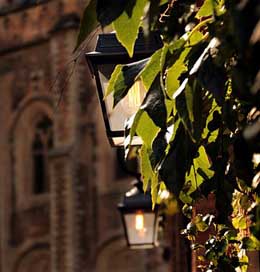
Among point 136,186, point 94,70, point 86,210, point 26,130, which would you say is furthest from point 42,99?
point 94,70

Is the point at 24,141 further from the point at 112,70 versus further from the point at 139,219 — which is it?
the point at 112,70

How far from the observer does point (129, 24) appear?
4156 millimetres

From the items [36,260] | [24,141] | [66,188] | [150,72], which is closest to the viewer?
[150,72]

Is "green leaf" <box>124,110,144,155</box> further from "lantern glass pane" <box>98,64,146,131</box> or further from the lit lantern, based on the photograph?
the lit lantern

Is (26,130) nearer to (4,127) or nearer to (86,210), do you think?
(4,127)

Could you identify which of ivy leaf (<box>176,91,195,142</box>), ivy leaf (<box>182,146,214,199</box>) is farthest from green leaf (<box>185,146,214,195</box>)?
ivy leaf (<box>176,91,195,142</box>)

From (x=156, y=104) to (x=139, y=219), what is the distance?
7566 mm

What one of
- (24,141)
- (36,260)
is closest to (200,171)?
(36,260)

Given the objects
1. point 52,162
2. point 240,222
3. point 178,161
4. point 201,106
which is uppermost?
point 52,162

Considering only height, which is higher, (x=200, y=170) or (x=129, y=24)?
(x=129, y=24)

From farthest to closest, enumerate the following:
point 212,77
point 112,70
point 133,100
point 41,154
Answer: point 41,154 → point 133,100 → point 112,70 → point 212,77

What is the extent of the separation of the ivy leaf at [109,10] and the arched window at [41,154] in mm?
30471

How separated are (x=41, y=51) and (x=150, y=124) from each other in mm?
30604

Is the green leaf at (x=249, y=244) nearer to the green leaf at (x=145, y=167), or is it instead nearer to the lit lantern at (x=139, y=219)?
the green leaf at (x=145, y=167)
